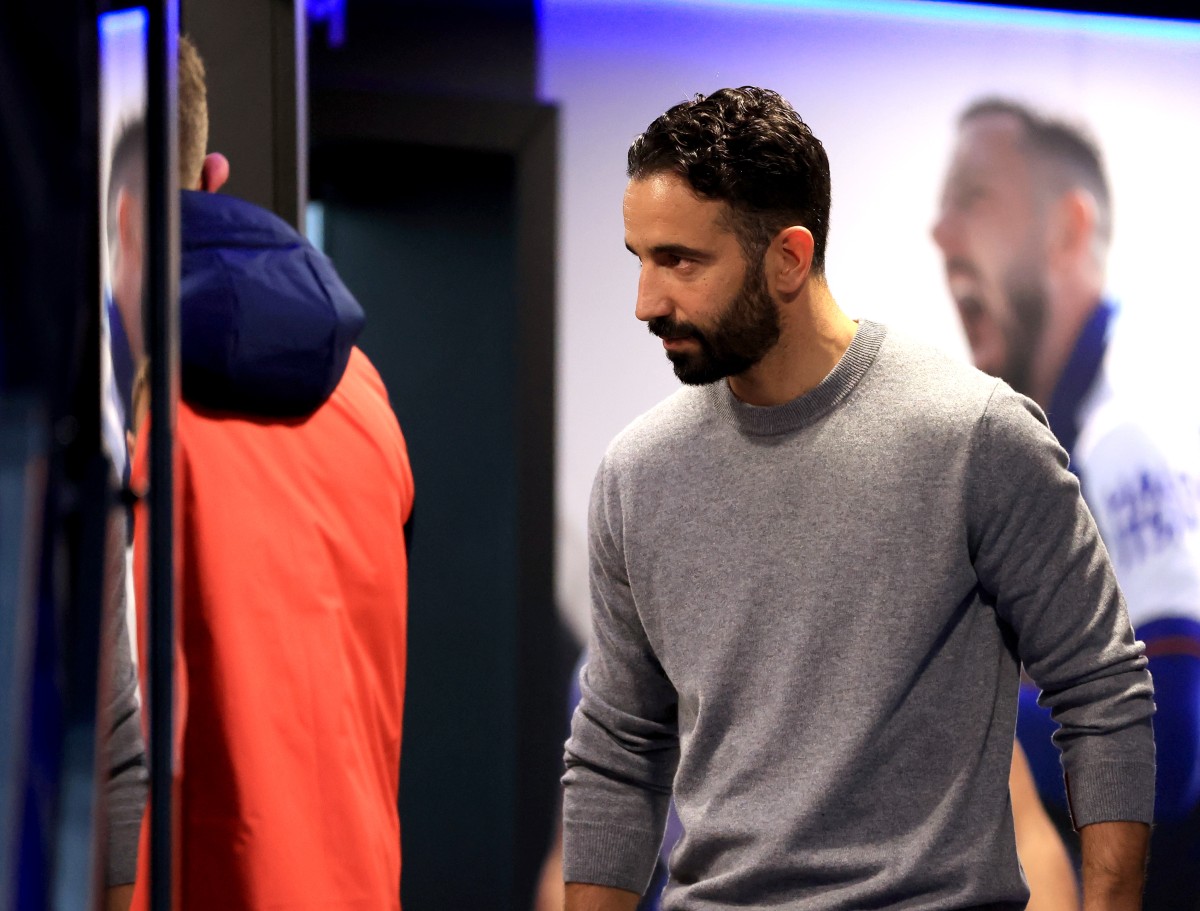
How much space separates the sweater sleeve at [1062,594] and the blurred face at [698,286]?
0.81ft

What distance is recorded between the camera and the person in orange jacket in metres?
1.44

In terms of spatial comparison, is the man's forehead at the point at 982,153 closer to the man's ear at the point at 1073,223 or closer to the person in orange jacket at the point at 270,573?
the man's ear at the point at 1073,223

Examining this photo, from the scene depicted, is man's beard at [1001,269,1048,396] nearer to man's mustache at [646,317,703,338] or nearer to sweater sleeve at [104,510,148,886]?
man's mustache at [646,317,703,338]

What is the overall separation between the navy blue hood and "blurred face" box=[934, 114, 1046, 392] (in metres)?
1.80

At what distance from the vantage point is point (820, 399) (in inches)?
56.2

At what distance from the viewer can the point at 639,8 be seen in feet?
9.56

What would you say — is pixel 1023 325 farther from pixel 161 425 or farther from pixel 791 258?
pixel 161 425

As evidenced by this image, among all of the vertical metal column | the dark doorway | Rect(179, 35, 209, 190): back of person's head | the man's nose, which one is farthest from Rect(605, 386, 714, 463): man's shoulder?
the dark doorway

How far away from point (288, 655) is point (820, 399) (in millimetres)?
624

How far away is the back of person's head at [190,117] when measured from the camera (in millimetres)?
1413

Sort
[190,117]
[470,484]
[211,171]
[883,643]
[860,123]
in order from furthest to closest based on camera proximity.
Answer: [860,123] < [470,484] < [211,171] < [190,117] < [883,643]

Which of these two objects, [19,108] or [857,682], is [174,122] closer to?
[19,108]

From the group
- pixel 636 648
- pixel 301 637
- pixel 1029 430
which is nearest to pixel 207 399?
pixel 301 637

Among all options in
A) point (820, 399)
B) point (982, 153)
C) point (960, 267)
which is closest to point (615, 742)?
point (820, 399)
